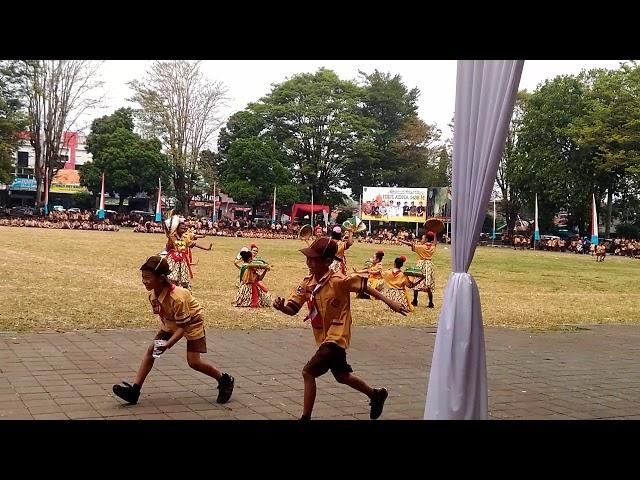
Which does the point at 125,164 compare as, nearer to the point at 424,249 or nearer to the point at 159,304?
the point at 424,249

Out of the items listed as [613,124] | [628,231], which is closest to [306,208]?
[613,124]

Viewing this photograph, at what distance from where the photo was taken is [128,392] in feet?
16.6

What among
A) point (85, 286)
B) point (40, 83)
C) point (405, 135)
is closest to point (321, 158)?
point (405, 135)

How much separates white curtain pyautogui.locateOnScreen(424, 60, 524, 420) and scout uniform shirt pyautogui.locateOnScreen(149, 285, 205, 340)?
1876 mm

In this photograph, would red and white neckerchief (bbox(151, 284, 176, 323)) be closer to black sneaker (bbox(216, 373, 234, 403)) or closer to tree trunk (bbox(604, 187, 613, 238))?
black sneaker (bbox(216, 373, 234, 403))

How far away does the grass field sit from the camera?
980 centimetres

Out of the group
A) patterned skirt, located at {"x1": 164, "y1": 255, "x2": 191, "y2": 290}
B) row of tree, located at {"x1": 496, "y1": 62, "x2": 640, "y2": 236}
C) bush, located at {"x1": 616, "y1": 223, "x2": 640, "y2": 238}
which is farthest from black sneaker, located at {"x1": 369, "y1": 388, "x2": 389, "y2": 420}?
bush, located at {"x1": 616, "y1": 223, "x2": 640, "y2": 238}

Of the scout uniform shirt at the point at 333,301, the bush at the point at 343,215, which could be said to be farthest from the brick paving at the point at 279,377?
the bush at the point at 343,215

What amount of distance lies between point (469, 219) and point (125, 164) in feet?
158

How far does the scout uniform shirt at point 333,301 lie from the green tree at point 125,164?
46.8 meters

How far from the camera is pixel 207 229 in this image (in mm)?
48156

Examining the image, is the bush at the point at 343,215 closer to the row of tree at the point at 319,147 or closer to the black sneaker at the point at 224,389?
the row of tree at the point at 319,147
